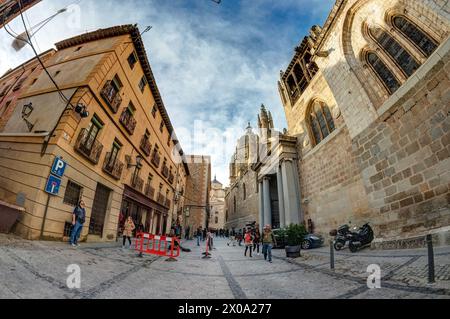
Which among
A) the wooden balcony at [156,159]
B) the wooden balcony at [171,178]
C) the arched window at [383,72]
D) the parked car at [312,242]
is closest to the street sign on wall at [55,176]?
the wooden balcony at [156,159]

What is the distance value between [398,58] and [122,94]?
1224 centimetres

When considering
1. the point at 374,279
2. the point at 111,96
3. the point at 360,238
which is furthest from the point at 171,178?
the point at 374,279

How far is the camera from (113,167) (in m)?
10.1

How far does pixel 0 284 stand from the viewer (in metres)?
2.49

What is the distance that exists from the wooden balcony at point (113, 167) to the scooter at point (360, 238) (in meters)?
10.6

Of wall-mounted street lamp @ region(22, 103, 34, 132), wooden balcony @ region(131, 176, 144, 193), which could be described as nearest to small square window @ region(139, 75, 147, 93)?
wooden balcony @ region(131, 176, 144, 193)

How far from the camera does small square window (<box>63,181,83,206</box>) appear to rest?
24.7 ft

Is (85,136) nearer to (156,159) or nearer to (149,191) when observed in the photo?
(149,191)

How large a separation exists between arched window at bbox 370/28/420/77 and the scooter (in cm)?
566

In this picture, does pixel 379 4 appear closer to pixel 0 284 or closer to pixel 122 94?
pixel 122 94

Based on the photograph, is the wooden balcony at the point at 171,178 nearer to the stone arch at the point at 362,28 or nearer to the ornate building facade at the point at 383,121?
the ornate building facade at the point at 383,121

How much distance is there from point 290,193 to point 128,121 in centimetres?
1076

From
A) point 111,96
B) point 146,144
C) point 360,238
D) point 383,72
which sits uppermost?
point 383,72
